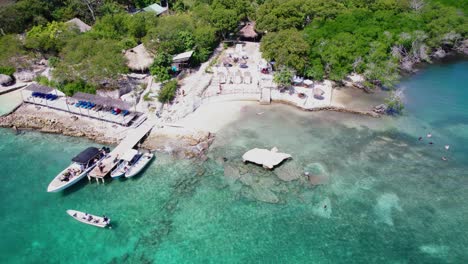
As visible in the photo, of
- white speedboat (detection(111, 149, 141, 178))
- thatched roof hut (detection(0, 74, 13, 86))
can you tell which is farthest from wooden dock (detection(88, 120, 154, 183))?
thatched roof hut (detection(0, 74, 13, 86))

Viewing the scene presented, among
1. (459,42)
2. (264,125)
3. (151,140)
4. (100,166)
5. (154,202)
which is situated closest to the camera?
(154,202)

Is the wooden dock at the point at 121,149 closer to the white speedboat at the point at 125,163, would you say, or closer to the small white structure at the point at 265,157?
the white speedboat at the point at 125,163

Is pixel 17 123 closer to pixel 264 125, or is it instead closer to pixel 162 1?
pixel 264 125

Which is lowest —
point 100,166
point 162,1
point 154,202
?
point 154,202

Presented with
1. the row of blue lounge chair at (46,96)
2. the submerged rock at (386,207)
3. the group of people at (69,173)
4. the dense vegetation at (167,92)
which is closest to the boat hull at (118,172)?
the group of people at (69,173)

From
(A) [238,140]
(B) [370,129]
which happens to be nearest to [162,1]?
(A) [238,140]

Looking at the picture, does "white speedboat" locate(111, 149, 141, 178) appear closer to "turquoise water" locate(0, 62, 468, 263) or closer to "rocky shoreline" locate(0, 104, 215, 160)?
"turquoise water" locate(0, 62, 468, 263)
